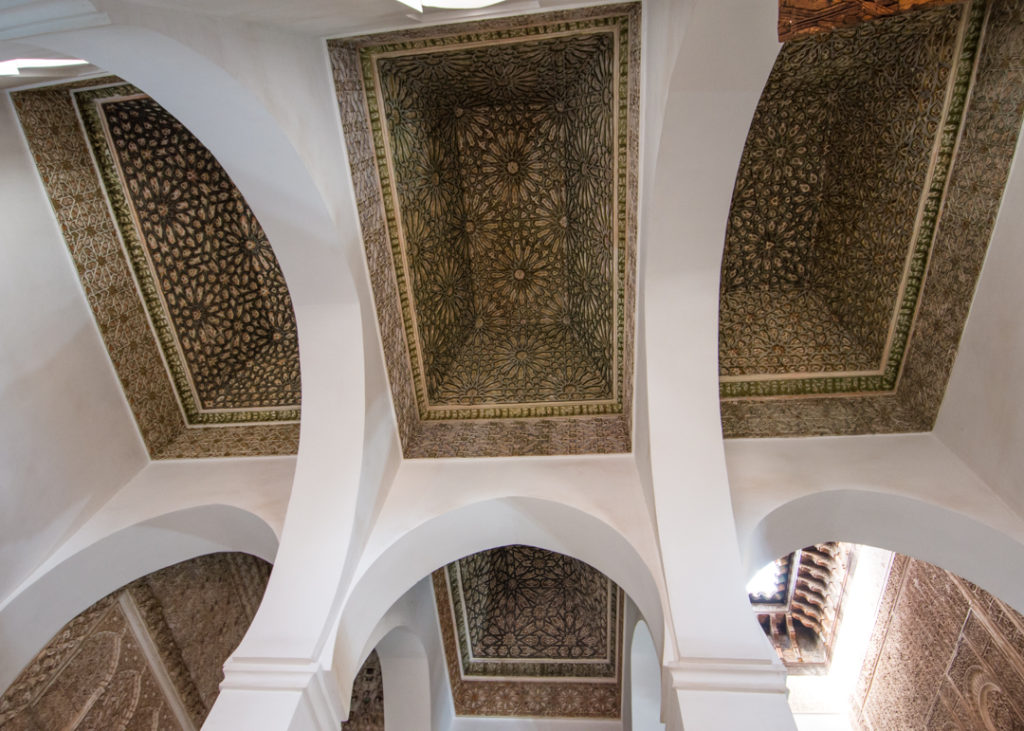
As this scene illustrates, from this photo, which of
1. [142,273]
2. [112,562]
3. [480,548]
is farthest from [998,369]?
[112,562]

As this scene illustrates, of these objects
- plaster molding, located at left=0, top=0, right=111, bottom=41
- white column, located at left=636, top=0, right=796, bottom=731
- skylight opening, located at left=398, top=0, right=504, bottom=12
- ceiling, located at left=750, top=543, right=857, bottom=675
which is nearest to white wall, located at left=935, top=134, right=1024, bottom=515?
white column, located at left=636, top=0, right=796, bottom=731

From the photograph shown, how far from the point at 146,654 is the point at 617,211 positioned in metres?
3.38

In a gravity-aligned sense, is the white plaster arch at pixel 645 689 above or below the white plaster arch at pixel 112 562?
below

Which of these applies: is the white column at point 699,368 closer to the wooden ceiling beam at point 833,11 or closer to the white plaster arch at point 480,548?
the white plaster arch at point 480,548

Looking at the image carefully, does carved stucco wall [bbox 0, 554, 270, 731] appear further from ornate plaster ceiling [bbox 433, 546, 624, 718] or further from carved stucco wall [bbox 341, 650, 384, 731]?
ornate plaster ceiling [bbox 433, 546, 624, 718]

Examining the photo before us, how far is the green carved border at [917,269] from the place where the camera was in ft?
8.09

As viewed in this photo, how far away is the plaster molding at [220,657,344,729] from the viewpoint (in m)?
2.24

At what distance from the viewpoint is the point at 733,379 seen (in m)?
3.25

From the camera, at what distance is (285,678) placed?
2.25 metres

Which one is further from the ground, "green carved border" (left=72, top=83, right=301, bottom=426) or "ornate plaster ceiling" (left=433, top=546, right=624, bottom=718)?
"green carved border" (left=72, top=83, right=301, bottom=426)

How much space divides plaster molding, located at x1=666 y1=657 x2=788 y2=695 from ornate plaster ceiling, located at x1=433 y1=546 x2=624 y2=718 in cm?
238

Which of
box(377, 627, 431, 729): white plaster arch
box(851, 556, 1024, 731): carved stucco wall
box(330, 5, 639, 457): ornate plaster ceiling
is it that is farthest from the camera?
box(377, 627, 431, 729): white plaster arch

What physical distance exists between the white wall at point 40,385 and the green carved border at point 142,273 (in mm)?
279

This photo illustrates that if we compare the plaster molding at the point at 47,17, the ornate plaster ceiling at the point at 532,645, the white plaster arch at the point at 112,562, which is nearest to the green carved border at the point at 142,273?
the white plaster arch at the point at 112,562
